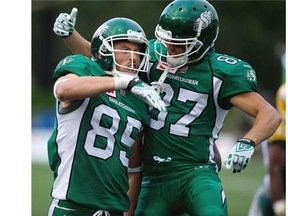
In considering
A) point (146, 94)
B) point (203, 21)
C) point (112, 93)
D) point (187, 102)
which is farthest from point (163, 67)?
point (146, 94)

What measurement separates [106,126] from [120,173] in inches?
11.0

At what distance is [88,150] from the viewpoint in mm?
4559

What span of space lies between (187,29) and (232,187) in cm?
903

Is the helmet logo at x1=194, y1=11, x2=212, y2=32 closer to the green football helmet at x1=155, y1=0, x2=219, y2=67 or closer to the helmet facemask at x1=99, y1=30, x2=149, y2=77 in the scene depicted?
the green football helmet at x1=155, y1=0, x2=219, y2=67

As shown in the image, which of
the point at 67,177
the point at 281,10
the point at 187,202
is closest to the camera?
the point at 67,177

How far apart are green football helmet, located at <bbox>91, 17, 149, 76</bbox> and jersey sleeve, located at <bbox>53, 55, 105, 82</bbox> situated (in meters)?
0.09

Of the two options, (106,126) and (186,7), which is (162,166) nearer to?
(106,126)

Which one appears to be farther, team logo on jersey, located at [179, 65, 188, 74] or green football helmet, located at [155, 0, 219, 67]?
team logo on jersey, located at [179, 65, 188, 74]

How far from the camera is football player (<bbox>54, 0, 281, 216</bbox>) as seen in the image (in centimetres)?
491

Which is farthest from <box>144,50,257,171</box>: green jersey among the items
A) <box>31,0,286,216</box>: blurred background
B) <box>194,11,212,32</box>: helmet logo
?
<box>31,0,286,216</box>: blurred background

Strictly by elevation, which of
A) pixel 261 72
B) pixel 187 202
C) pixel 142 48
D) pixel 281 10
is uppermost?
pixel 142 48

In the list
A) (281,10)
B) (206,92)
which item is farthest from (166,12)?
(281,10)

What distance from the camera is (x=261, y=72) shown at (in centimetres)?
2592

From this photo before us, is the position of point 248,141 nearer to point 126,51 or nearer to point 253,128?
point 253,128
